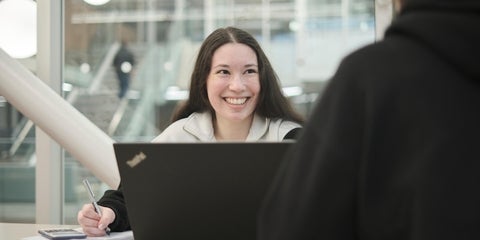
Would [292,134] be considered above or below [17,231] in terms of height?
above

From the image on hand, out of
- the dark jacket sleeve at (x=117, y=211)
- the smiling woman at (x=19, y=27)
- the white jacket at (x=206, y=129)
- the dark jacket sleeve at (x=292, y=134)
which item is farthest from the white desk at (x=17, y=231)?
the smiling woman at (x=19, y=27)

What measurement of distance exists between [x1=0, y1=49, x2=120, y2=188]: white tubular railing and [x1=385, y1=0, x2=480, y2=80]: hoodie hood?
2374 millimetres

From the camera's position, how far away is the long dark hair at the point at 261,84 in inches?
99.6

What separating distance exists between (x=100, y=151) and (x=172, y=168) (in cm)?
186

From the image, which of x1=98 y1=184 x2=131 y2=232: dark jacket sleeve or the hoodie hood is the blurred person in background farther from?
the hoodie hood

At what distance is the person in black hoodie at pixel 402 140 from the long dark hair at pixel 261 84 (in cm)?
168

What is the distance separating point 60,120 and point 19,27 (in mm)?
883

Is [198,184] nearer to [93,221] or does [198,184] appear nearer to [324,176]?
[324,176]

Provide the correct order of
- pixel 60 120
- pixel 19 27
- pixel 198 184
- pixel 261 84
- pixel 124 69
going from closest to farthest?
pixel 198 184 → pixel 261 84 → pixel 60 120 → pixel 19 27 → pixel 124 69

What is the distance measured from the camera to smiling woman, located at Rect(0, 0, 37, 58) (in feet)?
12.2

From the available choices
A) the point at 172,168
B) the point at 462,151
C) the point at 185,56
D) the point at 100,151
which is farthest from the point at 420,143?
the point at 185,56

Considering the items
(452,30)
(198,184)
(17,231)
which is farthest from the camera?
(17,231)

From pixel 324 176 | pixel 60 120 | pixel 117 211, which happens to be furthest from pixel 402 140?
pixel 60 120

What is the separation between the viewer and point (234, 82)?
8.18 feet
